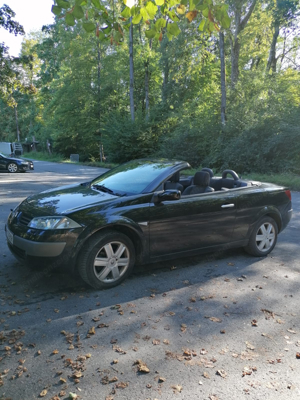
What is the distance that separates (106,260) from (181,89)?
108 ft

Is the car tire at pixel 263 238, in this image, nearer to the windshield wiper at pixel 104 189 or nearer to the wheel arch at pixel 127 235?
the wheel arch at pixel 127 235

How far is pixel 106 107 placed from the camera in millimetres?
38906

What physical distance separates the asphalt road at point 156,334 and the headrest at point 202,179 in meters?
1.18

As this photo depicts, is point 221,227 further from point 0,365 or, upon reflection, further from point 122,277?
point 0,365

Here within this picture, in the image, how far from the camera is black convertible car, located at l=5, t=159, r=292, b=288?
170 inches

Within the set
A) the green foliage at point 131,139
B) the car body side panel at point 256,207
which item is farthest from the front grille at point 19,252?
the green foliage at point 131,139

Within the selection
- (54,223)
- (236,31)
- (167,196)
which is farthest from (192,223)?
(236,31)

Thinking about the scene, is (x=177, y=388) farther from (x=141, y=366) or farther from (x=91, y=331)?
(x=91, y=331)

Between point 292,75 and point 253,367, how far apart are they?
101ft

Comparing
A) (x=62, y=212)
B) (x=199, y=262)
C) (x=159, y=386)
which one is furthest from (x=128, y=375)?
(x=199, y=262)

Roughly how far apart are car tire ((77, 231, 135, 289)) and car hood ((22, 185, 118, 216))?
1.54ft

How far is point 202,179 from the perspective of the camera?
Answer: 18.1 feet

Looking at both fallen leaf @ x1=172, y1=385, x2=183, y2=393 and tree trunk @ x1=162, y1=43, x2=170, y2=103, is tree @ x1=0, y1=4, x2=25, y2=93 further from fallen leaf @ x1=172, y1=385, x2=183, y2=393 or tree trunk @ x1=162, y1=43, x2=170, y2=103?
fallen leaf @ x1=172, y1=385, x2=183, y2=393

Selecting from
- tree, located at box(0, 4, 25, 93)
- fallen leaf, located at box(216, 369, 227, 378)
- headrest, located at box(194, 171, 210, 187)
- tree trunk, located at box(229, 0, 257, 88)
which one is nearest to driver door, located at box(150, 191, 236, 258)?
headrest, located at box(194, 171, 210, 187)
